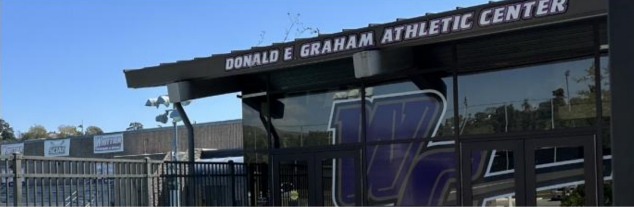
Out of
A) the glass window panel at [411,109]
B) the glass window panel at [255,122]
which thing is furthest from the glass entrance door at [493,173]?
the glass window panel at [255,122]

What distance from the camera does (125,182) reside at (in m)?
9.60

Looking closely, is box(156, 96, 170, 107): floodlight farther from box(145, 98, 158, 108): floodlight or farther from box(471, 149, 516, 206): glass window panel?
box(471, 149, 516, 206): glass window panel

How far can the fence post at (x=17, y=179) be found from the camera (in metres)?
7.38

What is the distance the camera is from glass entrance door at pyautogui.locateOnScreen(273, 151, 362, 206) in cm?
1122

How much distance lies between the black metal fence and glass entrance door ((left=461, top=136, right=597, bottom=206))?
14.1 feet

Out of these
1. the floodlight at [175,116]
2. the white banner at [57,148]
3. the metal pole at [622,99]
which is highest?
the floodlight at [175,116]

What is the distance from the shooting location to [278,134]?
479 inches

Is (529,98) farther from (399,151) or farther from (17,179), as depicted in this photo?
(17,179)

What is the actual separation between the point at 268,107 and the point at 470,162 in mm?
4123

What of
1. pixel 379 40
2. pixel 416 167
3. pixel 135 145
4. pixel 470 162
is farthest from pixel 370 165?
pixel 135 145

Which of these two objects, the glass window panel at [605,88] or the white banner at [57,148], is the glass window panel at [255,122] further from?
the white banner at [57,148]

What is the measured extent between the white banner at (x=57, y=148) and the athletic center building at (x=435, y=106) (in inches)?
1674

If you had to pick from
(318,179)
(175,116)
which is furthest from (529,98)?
(175,116)

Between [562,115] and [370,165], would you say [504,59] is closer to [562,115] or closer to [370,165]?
[562,115]
